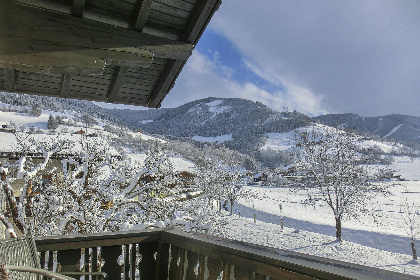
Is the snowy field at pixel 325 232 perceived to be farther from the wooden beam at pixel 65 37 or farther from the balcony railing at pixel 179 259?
the wooden beam at pixel 65 37

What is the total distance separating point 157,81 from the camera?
3.23 metres

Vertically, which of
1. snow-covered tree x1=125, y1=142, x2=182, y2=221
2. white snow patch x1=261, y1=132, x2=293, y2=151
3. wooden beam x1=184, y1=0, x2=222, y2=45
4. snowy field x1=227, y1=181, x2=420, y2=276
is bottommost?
snowy field x1=227, y1=181, x2=420, y2=276

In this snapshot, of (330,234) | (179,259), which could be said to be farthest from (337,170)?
(179,259)

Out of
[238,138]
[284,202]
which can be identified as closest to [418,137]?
[238,138]

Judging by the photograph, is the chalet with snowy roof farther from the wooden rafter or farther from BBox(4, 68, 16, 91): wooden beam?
BBox(4, 68, 16, 91): wooden beam

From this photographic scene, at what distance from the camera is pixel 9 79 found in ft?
8.82

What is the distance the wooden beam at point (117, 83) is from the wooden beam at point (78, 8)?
74 cm

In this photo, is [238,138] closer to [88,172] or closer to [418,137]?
[418,137]

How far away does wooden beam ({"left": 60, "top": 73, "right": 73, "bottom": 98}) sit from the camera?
112 inches

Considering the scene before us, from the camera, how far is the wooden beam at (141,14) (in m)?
2.18

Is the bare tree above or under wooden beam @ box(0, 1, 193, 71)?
under

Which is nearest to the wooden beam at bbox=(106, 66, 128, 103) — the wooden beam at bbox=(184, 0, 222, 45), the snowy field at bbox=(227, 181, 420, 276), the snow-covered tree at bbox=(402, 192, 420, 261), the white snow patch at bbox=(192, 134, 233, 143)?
the wooden beam at bbox=(184, 0, 222, 45)

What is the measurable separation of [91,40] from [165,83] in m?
1.10

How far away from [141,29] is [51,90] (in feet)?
4.35
